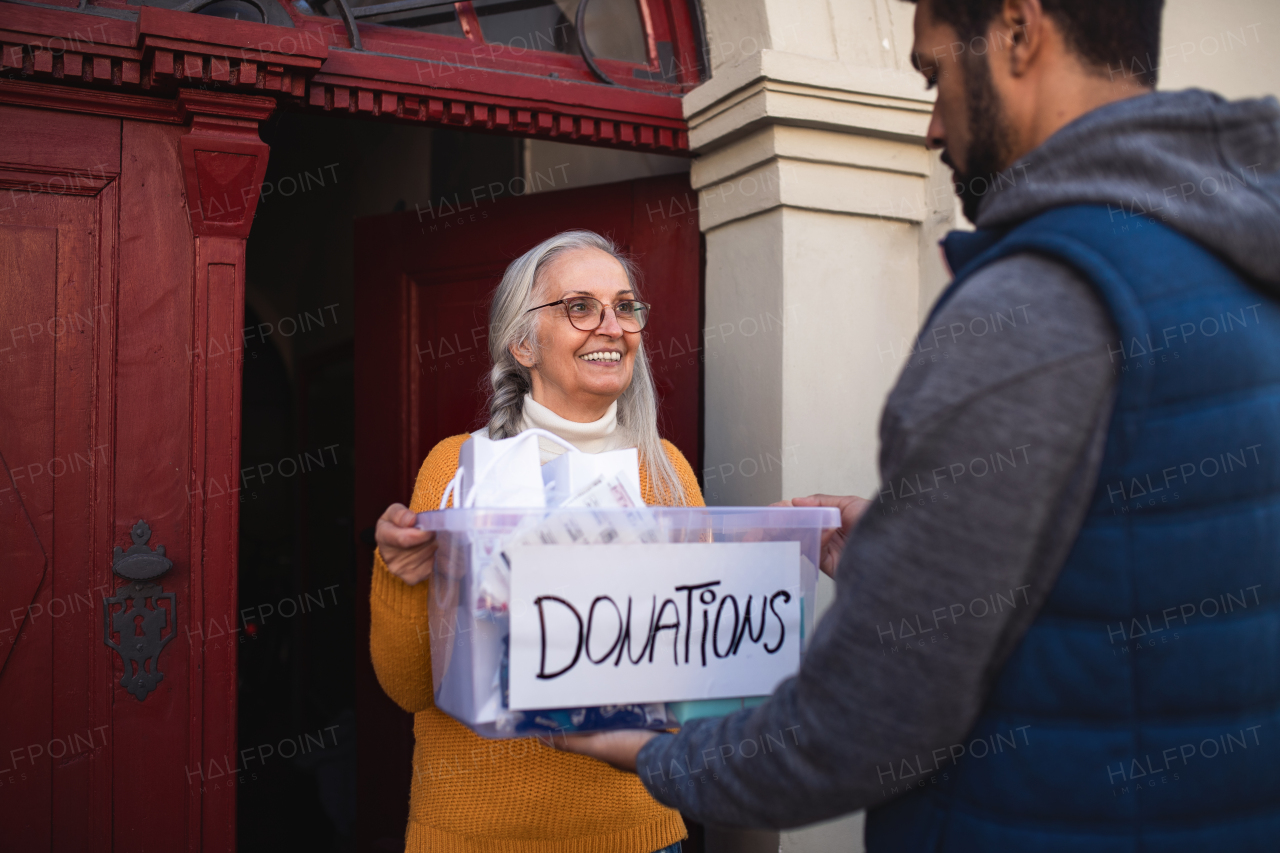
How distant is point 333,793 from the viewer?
383cm

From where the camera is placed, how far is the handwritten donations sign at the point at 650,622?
1.00m

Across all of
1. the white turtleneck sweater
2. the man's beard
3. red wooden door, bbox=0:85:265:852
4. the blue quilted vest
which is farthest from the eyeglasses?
the blue quilted vest

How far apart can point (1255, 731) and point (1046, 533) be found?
27 centimetres

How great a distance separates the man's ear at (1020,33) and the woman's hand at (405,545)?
929 mm

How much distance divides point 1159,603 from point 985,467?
195 millimetres

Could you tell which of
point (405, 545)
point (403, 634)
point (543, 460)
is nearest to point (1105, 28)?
point (405, 545)

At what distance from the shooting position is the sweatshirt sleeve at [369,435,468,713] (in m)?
1.49

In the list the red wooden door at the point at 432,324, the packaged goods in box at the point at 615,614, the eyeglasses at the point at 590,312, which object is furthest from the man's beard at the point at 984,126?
the red wooden door at the point at 432,324

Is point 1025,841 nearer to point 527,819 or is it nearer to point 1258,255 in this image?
point 1258,255

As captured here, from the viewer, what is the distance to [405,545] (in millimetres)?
1218

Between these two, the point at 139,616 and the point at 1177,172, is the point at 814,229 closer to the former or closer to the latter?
the point at 1177,172

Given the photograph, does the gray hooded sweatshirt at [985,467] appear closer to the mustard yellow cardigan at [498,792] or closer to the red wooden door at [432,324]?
the mustard yellow cardigan at [498,792]

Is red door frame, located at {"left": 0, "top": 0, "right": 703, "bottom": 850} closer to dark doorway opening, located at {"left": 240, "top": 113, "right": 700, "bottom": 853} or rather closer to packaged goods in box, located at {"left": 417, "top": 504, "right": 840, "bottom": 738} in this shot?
dark doorway opening, located at {"left": 240, "top": 113, "right": 700, "bottom": 853}

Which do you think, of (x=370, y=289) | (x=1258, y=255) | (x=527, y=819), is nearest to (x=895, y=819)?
(x=1258, y=255)
